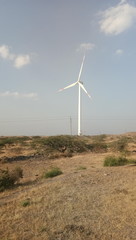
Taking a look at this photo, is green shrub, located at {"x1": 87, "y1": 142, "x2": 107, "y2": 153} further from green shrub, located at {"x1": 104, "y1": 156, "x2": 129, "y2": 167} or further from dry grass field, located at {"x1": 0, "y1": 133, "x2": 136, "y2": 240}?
dry grass field, located at {"x1": 0, "y1": 133, "x2": 136, "y2": 240}

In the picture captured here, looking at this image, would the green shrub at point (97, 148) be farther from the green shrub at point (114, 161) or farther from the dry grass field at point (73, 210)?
the dry grass field at point (73, 210)

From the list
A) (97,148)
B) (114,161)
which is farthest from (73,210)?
(97,148)

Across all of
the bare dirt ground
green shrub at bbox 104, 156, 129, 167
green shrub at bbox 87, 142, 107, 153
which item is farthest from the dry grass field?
green shrub at bbox 87, 142, 107, 153

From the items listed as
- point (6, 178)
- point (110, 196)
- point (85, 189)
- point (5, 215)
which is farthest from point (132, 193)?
point (6, 178)

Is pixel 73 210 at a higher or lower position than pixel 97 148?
lower

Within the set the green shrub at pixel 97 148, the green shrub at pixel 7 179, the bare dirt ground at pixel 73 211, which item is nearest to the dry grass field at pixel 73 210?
the bare dirt ground at pixel 73 211

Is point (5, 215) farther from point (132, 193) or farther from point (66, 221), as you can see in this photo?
point (132, 193)

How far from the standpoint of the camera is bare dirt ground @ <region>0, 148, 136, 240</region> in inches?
349

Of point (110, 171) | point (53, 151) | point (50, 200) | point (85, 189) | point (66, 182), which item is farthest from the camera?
point (53, 151)

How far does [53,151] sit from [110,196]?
27.8 m

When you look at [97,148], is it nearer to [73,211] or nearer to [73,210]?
[73,210]

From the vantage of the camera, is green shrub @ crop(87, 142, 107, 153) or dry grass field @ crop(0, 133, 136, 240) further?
green shrub @ crop(87, 142, 107, 153)

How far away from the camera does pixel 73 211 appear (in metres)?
11.1

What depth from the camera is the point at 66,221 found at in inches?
392
